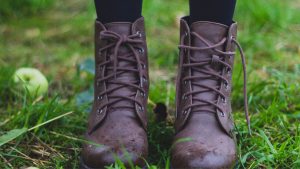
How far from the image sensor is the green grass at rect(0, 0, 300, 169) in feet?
5.32

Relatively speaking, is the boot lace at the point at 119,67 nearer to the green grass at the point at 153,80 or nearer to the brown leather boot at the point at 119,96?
the brown leather boot at the point at 119,96

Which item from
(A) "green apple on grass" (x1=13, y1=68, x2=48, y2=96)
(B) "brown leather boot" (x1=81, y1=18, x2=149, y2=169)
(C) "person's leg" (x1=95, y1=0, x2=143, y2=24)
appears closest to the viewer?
(B) "brown leather boot" (x1=81, y1=18, x2=149, y2=169)

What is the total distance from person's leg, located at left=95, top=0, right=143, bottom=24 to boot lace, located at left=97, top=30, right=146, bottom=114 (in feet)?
0.19

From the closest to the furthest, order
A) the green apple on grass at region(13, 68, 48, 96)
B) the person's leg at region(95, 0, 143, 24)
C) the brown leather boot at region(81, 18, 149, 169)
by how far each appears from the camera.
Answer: the brown leather boot at region(81, 18, 149, 169) < the person's leg at region(95, 0, 143, 24) < the green apple on grass at region(13, 68, 48, 96)

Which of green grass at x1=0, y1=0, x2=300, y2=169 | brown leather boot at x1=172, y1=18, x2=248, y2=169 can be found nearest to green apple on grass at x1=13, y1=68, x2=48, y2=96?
green grass at x1=0, y1=0, x2=300, y2=169

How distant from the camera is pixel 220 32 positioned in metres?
1.54

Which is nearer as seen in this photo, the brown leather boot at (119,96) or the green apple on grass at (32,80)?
the brown leather boot at (119,96)

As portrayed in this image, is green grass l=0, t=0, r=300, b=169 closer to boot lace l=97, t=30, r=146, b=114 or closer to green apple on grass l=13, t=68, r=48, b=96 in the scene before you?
green apple on grass l=13, t=68, r=48, b=96


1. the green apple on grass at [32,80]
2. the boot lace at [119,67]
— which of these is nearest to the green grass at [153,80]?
the green apple on grass at [32,80]

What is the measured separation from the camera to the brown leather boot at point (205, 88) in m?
1.46

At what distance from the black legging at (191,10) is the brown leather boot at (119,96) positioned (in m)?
0.03

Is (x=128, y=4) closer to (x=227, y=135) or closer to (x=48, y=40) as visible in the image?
(x=227, y=135)

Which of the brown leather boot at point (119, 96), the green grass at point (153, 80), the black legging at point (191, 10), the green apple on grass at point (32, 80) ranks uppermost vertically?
the black legging at point (191, 10)

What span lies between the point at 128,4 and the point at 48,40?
5.15 ft
